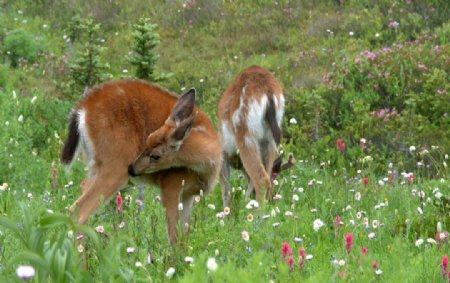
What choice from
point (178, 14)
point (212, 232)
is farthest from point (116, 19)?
point (212, 232)

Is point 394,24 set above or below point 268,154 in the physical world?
below

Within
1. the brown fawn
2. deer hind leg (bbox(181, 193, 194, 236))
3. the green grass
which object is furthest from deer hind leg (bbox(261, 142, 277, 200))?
deer hind leg (bbox(181, 193, 194, 236))

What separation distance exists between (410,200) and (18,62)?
1050 cm

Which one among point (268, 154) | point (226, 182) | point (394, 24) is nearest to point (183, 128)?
point (226, 182)

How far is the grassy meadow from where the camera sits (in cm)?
514

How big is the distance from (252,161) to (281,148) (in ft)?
8.71

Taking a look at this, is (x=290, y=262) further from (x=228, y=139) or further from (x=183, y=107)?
(x=228, y=139)

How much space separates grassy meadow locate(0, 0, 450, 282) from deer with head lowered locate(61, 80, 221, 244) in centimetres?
27

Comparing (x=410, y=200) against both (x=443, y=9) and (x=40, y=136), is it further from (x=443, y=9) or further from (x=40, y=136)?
(x=443, y=9)

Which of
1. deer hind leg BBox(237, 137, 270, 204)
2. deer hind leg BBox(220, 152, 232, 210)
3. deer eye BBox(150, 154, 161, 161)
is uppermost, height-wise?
deer eye BBox(150, 154, 161, 161)

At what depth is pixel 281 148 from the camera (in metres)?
12.4

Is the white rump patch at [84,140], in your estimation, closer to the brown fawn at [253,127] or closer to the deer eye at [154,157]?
the deer eye at [154,157]

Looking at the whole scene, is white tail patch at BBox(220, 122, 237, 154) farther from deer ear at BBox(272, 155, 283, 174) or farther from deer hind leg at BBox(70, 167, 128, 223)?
deer hind leg at BBox(70, 167, 128, 223)

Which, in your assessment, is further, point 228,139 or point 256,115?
point 228,139
